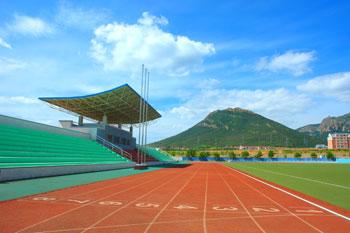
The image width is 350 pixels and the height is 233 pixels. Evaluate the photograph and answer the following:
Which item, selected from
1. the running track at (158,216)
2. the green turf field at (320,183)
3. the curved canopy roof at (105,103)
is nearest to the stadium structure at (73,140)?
the curved canopy roof at (105,103)

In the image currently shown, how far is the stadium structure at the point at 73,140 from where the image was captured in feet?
66.0

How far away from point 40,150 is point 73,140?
1050cm

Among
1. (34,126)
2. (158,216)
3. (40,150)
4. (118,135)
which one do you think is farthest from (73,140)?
(158,216)

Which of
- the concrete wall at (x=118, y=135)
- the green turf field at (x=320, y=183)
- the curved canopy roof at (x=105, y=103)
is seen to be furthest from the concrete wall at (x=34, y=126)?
the green turf field at (x=320, y=183)

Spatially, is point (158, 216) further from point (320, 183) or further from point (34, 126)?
point (34, 126)

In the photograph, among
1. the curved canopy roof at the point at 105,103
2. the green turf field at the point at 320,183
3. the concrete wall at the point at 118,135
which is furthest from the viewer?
the concrete wall at the point at 118,135

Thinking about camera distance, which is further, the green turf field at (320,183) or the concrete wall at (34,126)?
the concrete wall at (34,126)

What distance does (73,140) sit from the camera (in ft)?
115

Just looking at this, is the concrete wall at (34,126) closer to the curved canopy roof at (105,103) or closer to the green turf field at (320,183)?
the curved canopy roof at (105,103)

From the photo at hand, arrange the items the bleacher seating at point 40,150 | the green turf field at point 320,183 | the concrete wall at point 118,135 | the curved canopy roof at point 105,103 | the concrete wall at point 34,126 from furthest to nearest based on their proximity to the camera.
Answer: the concrete wall at point 118,135 → the curved canopy roof at point 105,103 → the concrete wall at point 34,126 → the bleacher seating at point 40,150 → the green turf field at point 320,183

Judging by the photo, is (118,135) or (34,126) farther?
(118,135)

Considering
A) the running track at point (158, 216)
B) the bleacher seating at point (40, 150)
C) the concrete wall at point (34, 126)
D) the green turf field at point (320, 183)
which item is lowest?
the green turf field at point (320, 183)

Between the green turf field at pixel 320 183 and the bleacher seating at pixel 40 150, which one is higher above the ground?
the bleacher seating at pixel 40 150

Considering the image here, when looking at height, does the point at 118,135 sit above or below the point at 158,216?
above
